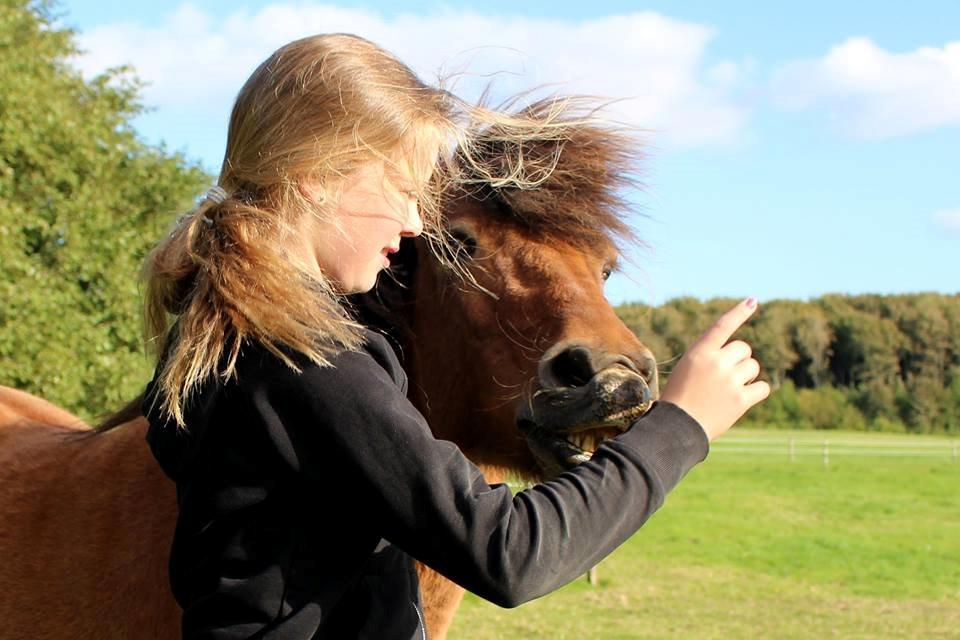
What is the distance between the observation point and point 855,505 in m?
22.6

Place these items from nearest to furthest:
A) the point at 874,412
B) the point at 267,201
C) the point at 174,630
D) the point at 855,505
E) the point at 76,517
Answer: the point at 267,201 → the point at 174,630 → the point at 76,517 → the point at 855,505 → the point at 874,412

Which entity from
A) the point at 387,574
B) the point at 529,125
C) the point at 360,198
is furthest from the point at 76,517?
the point at 529,125

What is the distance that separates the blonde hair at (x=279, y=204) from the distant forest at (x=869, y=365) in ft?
135

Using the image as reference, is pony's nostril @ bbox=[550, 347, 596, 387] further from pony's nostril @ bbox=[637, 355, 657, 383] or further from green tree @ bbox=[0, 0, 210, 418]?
green tree @ bbox=[0, 0, 210, 418]

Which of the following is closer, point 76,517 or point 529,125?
point 76,517

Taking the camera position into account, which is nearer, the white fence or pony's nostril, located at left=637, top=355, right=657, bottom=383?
pony's nostril, located at left=637, top=355, right=657, bottom=383

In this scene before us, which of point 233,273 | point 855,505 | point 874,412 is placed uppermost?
point 233,273

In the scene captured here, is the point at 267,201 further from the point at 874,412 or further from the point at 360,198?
the point at 874,412

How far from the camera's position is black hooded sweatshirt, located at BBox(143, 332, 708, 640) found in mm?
1459

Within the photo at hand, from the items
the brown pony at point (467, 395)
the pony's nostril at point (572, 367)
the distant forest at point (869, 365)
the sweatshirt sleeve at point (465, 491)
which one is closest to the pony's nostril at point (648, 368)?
the brown pony at point (467, 395)

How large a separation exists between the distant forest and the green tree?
108 feet

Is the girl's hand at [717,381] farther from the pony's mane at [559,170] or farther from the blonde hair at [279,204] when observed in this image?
the pony's mane at [559,170]

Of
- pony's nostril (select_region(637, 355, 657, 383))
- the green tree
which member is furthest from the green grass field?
pony's nostril (select_region(637, 355, 657, 383))

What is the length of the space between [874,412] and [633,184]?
50.8m
